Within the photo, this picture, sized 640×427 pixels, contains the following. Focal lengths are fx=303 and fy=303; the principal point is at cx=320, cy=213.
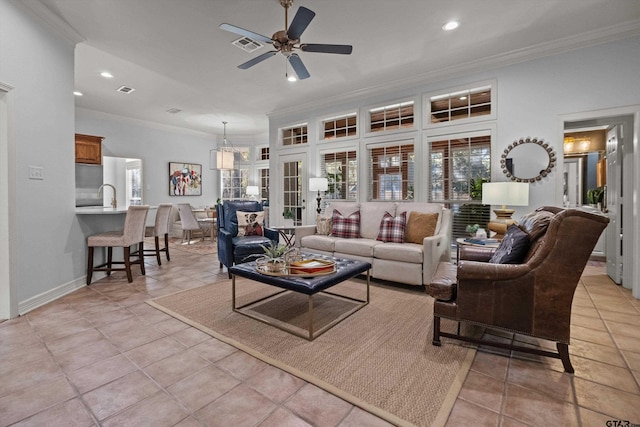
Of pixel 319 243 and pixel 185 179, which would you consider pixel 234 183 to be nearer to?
pixel 185 179

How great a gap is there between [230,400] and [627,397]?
216 cm

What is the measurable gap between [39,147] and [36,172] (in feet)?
0.85

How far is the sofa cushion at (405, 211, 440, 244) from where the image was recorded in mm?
3861

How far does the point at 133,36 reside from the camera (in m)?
3.55

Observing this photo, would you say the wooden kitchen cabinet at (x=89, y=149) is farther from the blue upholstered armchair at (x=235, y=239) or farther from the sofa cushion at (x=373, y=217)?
the sofa cushion at (x=373, y=217)

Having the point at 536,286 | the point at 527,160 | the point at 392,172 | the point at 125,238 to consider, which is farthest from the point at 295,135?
the point at 536,286

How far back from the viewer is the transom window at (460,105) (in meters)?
4.34

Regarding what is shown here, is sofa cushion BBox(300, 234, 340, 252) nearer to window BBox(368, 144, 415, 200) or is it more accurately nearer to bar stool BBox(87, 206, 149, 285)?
window BBox(368, 144, 415, 200)

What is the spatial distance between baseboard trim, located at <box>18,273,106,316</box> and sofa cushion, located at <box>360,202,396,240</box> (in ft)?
11.9

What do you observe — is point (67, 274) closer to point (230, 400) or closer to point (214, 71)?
point (230, 400)

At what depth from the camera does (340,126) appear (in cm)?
589

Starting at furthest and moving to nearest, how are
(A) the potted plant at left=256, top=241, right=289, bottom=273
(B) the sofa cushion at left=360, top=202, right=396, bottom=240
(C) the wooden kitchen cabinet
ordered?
(C) the wooden kitchen cabinet
(B) the sofa cushion at left=360, top=202, right=396, bottom=240
(A) the potted plant at left=256, top=241, right=289, bottom=273

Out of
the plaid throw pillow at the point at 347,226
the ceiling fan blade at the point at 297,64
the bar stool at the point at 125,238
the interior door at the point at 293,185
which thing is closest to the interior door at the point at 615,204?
the plaid throw pillow at the point at 347,226

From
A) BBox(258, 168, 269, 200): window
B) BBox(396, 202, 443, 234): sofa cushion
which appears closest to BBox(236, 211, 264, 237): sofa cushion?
BBox(396, 202, 443, 234): sofa cushion
